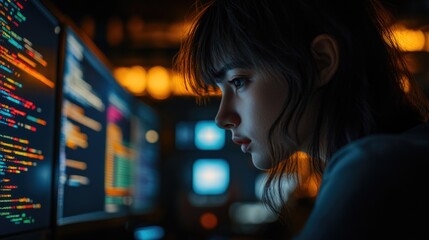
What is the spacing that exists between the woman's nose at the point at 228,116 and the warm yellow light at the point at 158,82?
451 centimetres

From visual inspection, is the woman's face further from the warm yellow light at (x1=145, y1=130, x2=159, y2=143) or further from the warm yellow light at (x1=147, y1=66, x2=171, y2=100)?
the warm yellow light at (x1=147, y1=66, x2=171, y2=100)

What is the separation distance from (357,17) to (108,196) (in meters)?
1.26

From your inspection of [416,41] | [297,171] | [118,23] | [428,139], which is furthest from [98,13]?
[428,139]

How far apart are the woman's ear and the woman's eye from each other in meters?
0.12

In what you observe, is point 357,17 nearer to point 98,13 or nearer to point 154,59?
point 98,13

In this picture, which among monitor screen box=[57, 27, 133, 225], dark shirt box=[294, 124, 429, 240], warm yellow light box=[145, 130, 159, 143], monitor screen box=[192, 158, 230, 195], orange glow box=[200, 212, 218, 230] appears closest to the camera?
dark shirt box=[294, 124, 429, 240]

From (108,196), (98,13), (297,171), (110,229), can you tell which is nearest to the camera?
(297,171)

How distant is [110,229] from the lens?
199 centimetres

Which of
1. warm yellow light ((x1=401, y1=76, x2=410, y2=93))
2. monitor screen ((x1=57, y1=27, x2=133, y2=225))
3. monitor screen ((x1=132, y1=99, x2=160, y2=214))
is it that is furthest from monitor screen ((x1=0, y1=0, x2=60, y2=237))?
monitor screen ((x1=132, y1=99, x2=160, y2=214))

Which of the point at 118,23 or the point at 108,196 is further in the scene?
the point at 118,23

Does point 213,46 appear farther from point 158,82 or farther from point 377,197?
point 158,82

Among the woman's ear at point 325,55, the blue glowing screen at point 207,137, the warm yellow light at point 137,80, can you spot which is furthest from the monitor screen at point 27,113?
the blue glowing screen at point 207,137

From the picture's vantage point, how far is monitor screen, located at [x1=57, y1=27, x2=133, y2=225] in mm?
1340

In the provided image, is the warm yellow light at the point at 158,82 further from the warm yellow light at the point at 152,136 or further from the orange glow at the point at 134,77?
the warm yellow light at the point at 152,136
